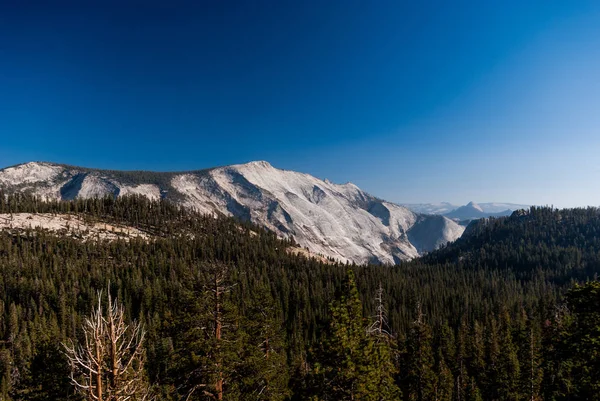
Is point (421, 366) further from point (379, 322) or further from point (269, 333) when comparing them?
point (269, 333)

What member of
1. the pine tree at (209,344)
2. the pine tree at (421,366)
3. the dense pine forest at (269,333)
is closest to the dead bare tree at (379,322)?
the dense pine forest at (269,333)

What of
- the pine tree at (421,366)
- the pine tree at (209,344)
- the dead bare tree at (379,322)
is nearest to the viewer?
the pine tree at (209,344)

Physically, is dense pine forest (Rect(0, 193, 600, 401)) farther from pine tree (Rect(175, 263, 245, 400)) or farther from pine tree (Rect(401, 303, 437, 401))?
pine tree (Rect(401, 303, 437, 401))

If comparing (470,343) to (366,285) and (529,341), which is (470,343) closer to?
(529,341)

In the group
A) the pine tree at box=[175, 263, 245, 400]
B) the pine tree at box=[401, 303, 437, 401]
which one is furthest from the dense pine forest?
the pine tree at box=[401, 303, 437, 401]

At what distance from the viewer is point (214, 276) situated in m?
21.5

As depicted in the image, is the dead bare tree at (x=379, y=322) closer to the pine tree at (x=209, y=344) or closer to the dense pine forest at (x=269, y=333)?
the dense pine forest at (x=269, y=333)

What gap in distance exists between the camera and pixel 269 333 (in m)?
33.0

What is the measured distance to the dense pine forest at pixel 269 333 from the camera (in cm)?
1845

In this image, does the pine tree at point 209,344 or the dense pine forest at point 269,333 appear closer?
the dense pine forest at point 269,333

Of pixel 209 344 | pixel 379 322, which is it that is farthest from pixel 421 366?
pixel 209 344

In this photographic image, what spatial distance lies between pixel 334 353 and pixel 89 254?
177 metres

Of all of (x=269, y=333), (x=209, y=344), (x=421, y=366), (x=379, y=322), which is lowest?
(x=421, y=366)

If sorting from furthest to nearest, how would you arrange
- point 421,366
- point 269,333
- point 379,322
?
1. point 421,366
2. point 269,333
3. point 379,322
